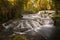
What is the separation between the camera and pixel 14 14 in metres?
16.8

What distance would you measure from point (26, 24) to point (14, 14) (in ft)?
9.14

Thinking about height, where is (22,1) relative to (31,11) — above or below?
above

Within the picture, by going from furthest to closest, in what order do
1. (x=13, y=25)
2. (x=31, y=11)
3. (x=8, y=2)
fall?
(x=31, y=11) < (x=8, y=2) < (x=13, y=25)

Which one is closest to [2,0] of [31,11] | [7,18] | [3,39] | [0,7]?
[0,7]

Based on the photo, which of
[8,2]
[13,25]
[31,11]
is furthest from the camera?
[31,11]

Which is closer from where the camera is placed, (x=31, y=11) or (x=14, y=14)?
(x=14, y=14)

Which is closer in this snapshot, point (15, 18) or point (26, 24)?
point (26, 24)

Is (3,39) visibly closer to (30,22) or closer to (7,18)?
(30,22)

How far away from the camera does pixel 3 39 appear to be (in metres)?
9.71

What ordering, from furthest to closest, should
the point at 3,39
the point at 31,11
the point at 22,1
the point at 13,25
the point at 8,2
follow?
the point at 31,11
the point at 22,1
the point at 8,2
the point at 13,25
the point at 3,39

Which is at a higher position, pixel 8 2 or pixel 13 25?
pixel 8 2

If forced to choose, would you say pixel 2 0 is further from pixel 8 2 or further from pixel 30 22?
pixel 30 22

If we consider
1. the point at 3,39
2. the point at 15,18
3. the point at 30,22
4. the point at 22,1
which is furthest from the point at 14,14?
the point at 3,39

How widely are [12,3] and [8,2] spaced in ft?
1.72
